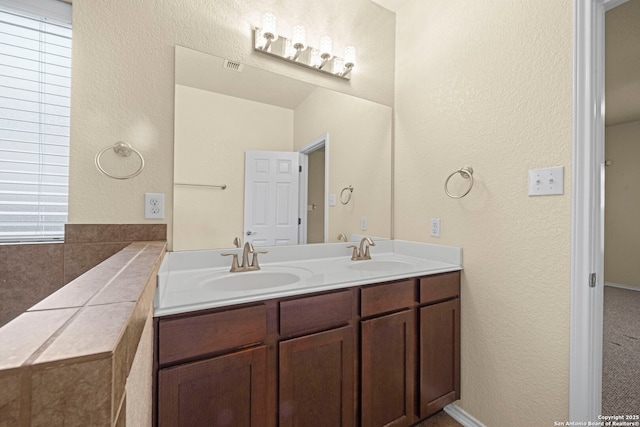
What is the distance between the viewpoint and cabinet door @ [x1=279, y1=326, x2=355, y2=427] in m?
1.07

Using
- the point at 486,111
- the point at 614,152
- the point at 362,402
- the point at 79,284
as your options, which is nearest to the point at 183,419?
the point at 79,284

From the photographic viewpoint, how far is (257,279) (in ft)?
4.50

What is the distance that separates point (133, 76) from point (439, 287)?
1.84m

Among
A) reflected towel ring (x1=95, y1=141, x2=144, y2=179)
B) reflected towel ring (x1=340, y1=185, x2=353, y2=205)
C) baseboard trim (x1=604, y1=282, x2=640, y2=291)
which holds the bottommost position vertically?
baseboard trim (x1=604, y1=282, x2=640, y2=291)

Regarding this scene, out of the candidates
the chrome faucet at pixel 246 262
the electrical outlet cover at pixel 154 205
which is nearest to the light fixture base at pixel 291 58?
the electrical outlet cover at pixel 154 205

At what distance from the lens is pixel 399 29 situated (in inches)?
80.8

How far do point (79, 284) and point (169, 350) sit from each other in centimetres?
43

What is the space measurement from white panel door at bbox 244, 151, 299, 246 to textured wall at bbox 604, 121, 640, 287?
5.27m

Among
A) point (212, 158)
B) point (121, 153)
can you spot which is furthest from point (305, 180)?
point (121, 153)

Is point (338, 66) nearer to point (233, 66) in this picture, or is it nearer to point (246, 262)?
point (233, 66)

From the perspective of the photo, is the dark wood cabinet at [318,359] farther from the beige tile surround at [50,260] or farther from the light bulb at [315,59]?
the light bulb at [315,59]

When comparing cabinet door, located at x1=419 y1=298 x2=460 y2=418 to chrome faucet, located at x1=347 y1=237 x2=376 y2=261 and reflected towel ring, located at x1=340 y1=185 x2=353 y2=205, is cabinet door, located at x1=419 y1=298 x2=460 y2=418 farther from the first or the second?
reflected towel ring, located at x1=340 y1=185 x2=353 y2=205

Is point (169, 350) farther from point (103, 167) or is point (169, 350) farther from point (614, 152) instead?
point (614, 152)

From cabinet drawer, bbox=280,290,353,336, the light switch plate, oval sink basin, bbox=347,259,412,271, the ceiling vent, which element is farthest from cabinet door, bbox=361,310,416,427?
the ceiling vent
